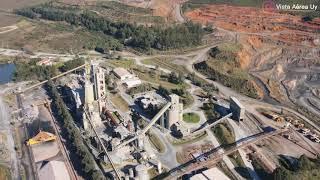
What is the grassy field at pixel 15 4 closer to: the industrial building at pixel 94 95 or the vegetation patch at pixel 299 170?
the industrial building at pixel 94 95

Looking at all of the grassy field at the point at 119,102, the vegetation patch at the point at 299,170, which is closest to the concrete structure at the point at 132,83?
the grassy field at the point at 119,102

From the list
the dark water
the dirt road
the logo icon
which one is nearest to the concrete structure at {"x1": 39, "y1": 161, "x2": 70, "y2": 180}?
the dirt road

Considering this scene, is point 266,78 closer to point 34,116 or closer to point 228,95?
point 228,95

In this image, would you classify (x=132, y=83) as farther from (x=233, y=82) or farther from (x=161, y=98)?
(x=233, y=82)

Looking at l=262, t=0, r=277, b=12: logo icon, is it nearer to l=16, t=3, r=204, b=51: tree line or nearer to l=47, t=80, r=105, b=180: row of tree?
l=16, t=3, r=204, b=51: tree line

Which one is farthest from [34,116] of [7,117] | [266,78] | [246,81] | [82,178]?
[266,78]

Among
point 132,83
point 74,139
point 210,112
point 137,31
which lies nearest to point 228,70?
point 132,83
